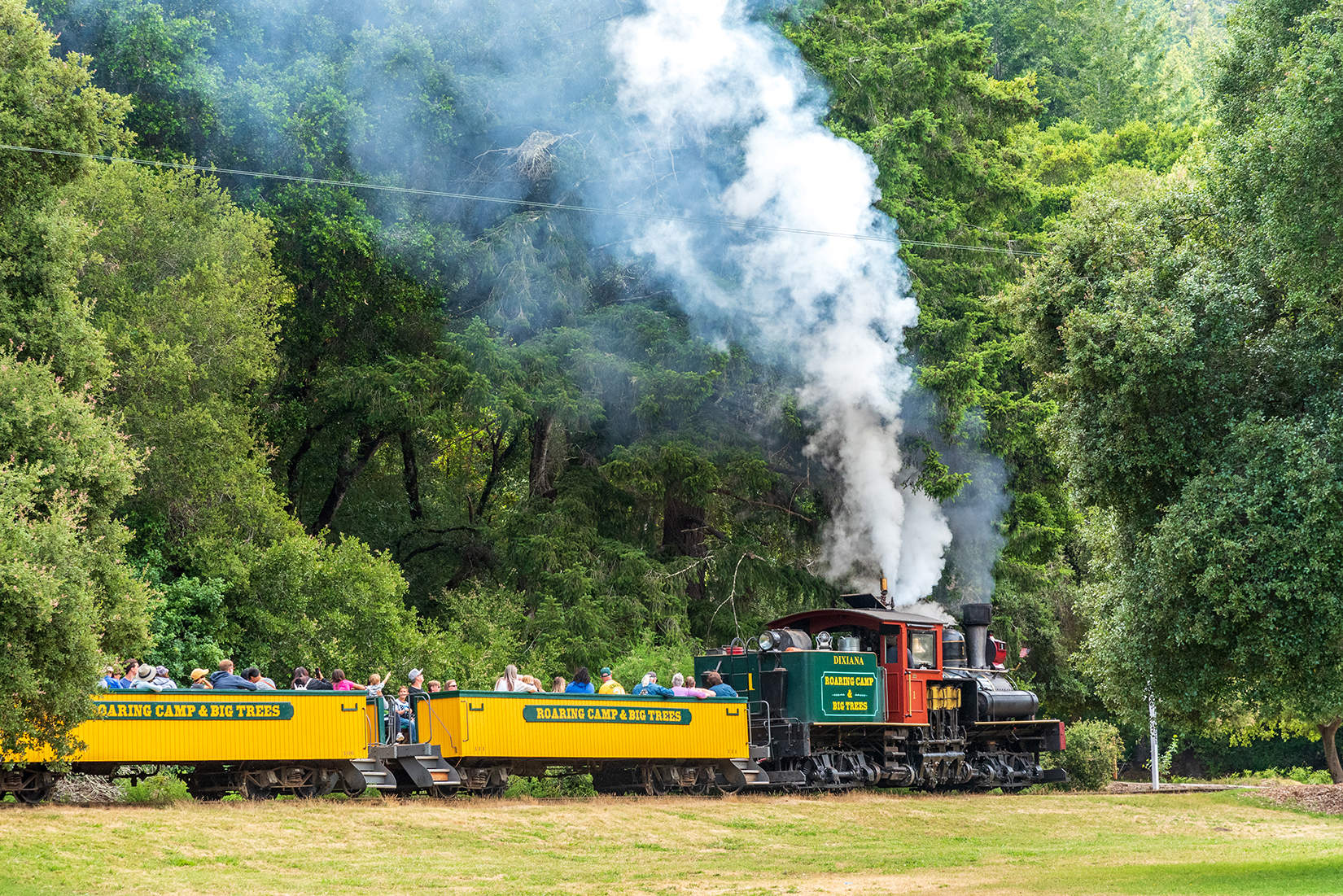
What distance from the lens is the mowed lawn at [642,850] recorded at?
45.4 ft

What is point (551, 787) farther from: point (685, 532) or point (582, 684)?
point (685, 532)

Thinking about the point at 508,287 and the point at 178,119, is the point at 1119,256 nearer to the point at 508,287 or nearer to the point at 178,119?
the point at 508,287

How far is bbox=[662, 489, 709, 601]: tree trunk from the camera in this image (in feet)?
109

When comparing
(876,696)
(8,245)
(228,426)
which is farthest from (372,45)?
(876,696)

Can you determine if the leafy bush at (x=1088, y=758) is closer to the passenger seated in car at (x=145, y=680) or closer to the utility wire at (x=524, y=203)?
the utility wire at (x=524, y=203)

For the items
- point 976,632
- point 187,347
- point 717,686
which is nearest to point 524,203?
point 187,347

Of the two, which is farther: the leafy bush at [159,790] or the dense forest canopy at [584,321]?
the dense forest canopy at [584,321]

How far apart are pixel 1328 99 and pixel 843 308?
16658 mm

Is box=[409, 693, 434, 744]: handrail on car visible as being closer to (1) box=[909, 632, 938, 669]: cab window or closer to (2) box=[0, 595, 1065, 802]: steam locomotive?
(2) box=[0, 595, 1065, 802]: steam locomotive

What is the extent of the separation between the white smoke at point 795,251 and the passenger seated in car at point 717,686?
20.2 ft

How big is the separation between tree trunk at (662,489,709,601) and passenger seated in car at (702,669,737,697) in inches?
304

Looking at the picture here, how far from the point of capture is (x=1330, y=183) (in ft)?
45.4

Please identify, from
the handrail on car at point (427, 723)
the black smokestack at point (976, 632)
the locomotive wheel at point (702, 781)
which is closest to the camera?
the handrail on car at point (427, 723)

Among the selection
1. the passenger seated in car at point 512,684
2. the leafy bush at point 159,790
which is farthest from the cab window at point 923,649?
the leafy bush at point 159,790
